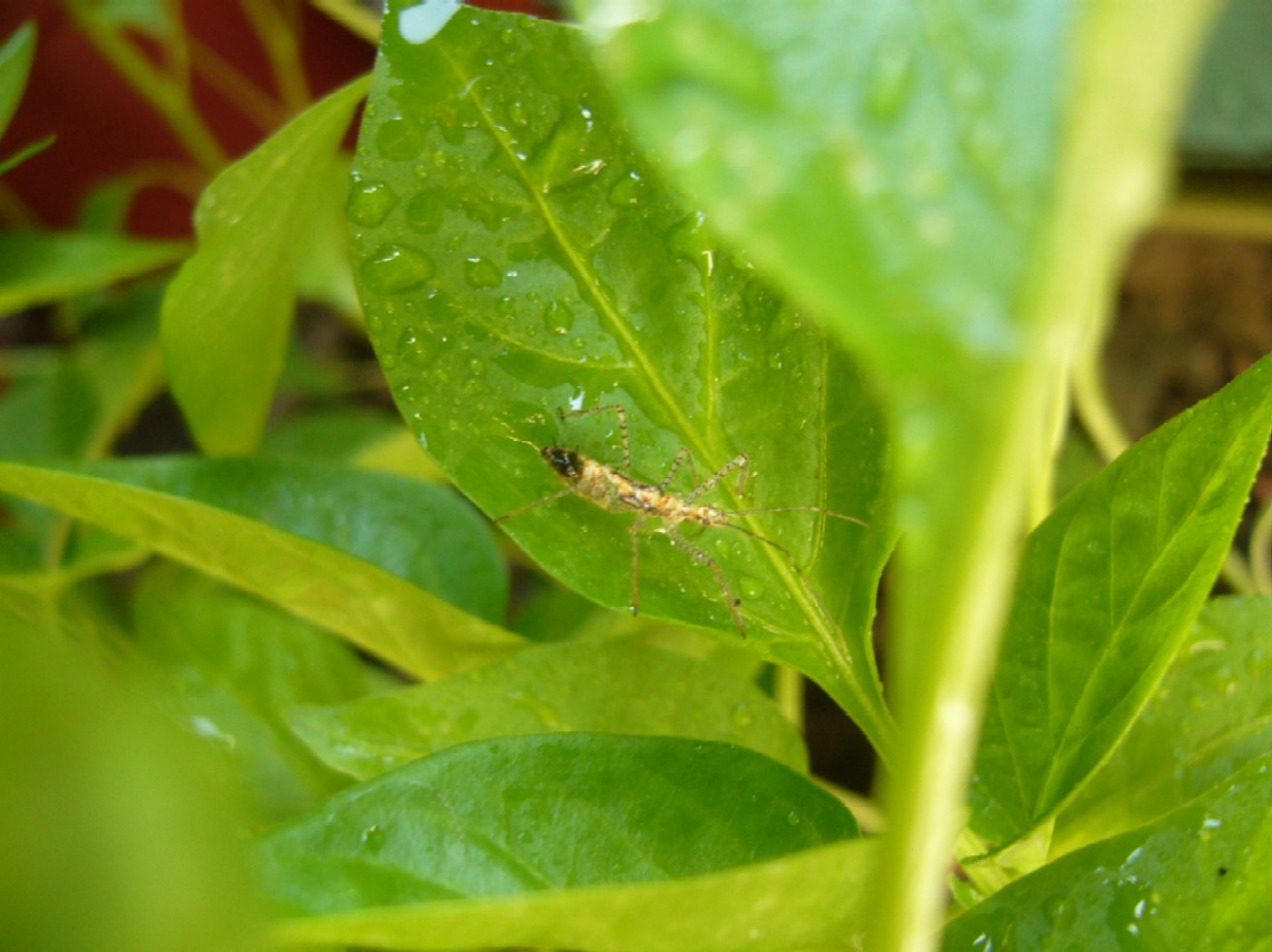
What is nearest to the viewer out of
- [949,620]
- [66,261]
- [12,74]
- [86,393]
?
[949,620]

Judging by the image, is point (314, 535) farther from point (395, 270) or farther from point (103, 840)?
point (103, 840)

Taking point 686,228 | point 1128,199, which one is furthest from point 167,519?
point 1128,199

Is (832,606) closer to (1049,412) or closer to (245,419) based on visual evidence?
(1049,412)

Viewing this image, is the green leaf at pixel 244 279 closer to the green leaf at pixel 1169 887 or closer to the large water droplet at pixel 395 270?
the large water droplet at pixel 395 270

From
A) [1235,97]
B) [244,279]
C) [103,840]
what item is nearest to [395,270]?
[244,279]

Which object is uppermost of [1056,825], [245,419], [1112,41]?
[1112,41]
